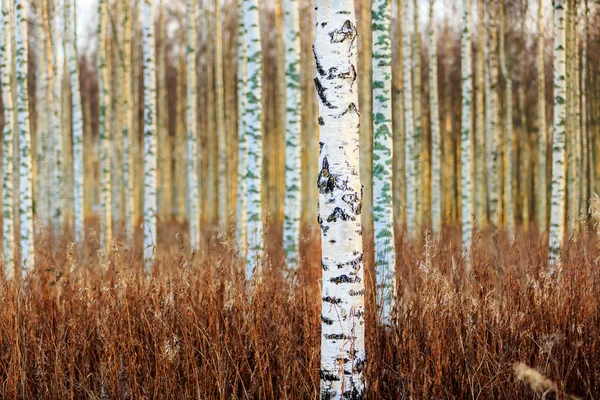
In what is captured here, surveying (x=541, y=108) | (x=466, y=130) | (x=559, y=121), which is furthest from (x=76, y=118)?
(x=541, y=108)

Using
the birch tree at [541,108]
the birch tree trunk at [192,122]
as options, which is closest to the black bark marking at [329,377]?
the birch tree trunk at [192,122]

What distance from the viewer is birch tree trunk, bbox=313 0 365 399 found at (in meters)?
3.25

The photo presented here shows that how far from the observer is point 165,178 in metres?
20.8

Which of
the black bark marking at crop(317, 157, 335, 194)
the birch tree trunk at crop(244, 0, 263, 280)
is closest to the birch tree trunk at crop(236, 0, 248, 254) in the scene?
the birch tree trunk at crop(244, 0, 263, 280)

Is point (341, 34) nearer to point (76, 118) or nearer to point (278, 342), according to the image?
point (278, 342)

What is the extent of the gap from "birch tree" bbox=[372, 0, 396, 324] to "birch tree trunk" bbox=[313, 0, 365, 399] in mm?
1471

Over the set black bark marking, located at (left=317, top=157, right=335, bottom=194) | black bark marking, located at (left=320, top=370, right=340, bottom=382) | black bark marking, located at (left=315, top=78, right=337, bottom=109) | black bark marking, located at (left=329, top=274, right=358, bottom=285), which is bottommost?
black bark marking, located at (left=320, top=370, right=340, bottom=382)

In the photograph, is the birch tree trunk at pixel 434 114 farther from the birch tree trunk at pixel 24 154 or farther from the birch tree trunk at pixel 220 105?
the birch tree trunk at pixel 24 154

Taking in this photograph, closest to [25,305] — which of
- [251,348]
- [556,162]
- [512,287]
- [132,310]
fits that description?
[132,310]

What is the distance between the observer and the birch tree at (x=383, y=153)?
4.90 metres

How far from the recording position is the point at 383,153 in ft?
16.8

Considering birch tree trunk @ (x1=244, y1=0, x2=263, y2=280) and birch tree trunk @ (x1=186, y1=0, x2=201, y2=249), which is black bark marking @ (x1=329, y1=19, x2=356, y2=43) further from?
birch tree trunk @ (x1=186, y1=0, x2=201, y2=249)

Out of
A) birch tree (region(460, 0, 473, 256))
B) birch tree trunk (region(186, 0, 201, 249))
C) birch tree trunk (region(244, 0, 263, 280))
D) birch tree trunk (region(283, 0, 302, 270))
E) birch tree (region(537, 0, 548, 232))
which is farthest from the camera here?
birch tree (region(537, 0, 548, 232))

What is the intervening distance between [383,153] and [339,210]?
6.43 ft
